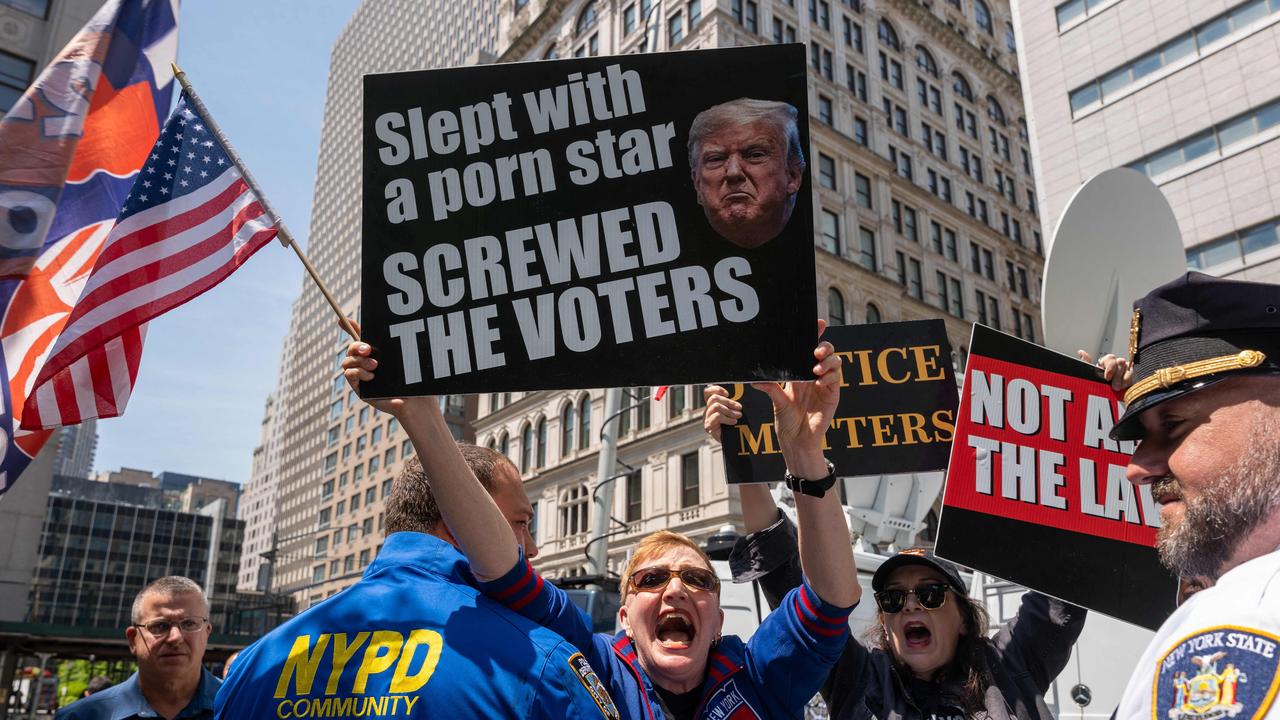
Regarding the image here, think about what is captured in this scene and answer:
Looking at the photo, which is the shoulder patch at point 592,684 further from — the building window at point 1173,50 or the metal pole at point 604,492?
the building window at point 1173,50

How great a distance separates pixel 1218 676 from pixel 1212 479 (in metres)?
0.53

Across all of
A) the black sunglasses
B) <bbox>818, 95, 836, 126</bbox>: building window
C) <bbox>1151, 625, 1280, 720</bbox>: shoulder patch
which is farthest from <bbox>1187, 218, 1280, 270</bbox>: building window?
<bbox>1151, 625, 1280, 720</bbox>: shoulder patch

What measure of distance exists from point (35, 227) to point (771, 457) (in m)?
4.09

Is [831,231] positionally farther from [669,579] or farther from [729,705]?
[729,705]

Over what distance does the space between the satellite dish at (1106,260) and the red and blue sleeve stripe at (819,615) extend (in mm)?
3541

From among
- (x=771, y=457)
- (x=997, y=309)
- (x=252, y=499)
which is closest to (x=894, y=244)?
(x=997, y=309)

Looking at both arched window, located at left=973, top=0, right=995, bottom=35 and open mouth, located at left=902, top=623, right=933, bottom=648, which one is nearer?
open mouth, located at left=902, top=623, right=933, bottom=648

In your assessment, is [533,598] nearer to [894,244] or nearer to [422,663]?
[422,663]

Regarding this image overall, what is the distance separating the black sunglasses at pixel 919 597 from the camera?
3.63 metres

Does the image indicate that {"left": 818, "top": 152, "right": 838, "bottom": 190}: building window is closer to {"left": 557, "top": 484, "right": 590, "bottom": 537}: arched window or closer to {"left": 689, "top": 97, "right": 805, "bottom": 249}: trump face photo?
{"left": 557, "top": 484, "right": 590, "bottom": 537}: arched window

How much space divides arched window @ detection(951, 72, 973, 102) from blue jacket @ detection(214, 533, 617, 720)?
5674cm

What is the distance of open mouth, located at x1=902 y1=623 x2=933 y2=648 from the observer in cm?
362

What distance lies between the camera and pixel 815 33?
44969 millimetres

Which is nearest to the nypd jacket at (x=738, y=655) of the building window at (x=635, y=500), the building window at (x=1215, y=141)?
the building window at (x=1215, y=141)
